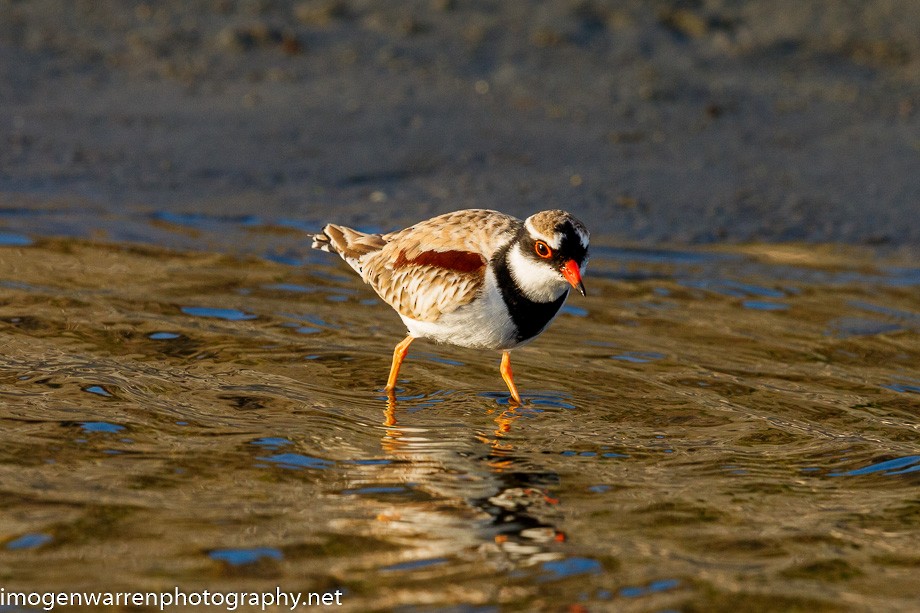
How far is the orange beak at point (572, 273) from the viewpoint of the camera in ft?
24.4

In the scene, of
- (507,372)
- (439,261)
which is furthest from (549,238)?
(507,372)

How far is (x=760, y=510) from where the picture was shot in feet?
21.1

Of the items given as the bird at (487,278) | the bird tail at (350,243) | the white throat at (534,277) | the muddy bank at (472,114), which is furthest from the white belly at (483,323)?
the muddy bank at (472,114)

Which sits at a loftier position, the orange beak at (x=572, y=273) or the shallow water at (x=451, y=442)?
the orange beak at (x=572, y=273)

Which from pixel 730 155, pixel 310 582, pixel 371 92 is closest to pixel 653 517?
pixel 310 582

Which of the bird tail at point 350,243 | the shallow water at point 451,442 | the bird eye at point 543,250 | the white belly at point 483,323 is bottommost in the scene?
the shallow water at point 451,442

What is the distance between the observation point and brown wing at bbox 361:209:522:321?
7883 millimetres

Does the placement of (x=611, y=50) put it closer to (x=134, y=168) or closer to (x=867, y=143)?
(x=867, y=143)

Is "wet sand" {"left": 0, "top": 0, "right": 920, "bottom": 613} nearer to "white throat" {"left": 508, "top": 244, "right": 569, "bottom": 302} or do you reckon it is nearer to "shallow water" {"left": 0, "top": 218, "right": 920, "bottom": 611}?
"shallow water" {"left": 0, "top": 218, "right": 920, "bottom": 611}

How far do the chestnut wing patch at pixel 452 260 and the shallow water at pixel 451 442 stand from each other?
0.76 m

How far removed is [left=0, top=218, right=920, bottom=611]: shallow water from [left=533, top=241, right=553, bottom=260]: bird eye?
37.7 inches

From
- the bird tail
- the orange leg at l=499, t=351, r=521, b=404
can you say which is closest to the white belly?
the orange leg at l=499, t=351, r=521, b=404

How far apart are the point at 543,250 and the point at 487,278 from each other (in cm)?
44

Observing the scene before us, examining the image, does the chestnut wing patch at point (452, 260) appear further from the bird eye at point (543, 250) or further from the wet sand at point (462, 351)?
the wet sand at point (462, 351)
